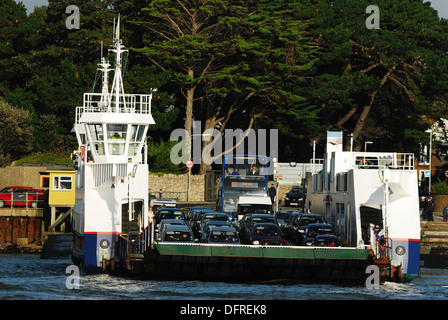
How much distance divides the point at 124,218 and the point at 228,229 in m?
6.50

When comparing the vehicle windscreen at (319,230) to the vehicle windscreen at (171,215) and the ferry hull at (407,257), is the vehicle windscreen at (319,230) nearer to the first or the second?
the ferry hull at (407,257)

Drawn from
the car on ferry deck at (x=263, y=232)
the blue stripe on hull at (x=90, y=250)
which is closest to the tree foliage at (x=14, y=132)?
the blue stripe on hull at (x=90, y=250)

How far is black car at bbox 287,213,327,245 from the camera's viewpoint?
44281 mm

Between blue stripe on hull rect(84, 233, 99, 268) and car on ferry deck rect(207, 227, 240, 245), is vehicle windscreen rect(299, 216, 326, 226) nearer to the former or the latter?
car on ferry deck rect(207, 227, 240, 245)

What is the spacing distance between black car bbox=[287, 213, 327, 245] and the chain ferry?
1.18 m

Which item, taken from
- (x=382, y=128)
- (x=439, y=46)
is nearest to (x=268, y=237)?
(x=382, y=128)

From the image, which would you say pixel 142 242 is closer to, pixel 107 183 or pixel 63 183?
pixel 107 183

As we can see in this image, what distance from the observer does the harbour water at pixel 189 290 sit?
34828 millimetres

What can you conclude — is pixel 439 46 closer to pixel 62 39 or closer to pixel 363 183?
pixel 62 39

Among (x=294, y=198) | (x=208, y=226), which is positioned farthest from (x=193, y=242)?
(x=294, y=198)

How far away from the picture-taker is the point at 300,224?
4550cm

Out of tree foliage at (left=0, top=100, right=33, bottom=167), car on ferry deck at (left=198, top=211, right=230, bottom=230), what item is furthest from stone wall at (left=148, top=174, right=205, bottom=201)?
car on ferry deck at (left=198, top=211, right=230, bottom=230)

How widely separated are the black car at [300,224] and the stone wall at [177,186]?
2796 cm

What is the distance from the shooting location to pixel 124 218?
4428cm
